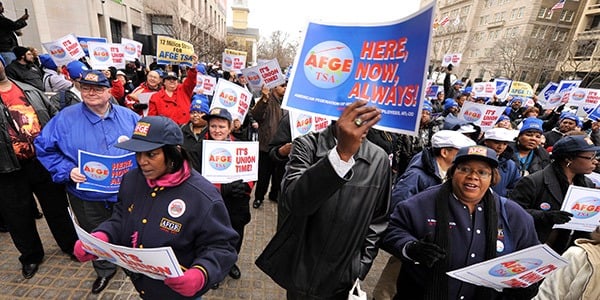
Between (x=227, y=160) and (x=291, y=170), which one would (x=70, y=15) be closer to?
(x=227, y=160)

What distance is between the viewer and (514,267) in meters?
1.80

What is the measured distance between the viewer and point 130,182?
216cm

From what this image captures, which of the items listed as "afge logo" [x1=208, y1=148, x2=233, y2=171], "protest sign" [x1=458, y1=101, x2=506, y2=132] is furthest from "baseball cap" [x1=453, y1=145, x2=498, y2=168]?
"protest sign" [x1=458, y1=101, x2=506, y2=132]

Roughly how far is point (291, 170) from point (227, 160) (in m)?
1.62

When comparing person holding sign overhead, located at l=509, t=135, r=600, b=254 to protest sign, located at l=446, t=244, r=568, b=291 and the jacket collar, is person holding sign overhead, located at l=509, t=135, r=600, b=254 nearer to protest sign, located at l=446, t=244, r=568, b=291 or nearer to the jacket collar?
protest sign, located at l=446, t=244, r=568, b=291

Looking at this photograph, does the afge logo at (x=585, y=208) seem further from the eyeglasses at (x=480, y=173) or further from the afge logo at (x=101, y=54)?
the afge logo at (x=101, y=54)

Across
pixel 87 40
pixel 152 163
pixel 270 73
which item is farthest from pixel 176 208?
pixel 87 40

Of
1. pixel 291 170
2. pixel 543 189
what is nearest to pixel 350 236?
pixel 291 170

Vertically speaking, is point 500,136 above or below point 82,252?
above

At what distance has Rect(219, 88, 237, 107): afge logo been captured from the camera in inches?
207

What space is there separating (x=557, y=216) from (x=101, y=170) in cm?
446

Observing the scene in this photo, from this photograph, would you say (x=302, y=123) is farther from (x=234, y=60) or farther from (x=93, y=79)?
(x=234, y=60)

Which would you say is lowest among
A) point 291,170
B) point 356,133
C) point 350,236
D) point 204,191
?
point 350,236

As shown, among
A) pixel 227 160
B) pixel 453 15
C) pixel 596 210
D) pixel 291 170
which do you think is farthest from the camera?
pixel 453 15
